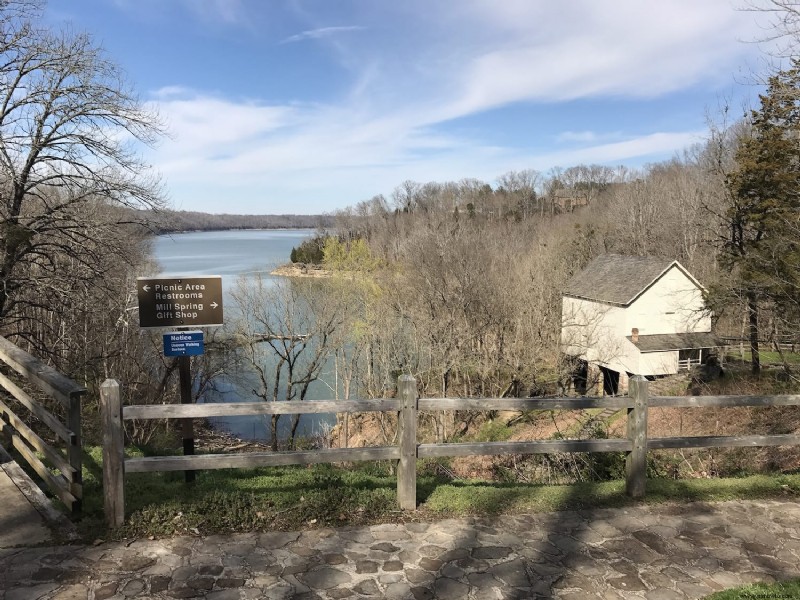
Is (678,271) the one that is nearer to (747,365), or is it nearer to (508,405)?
(747,365)

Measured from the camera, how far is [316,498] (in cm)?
554

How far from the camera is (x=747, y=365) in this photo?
100 ft

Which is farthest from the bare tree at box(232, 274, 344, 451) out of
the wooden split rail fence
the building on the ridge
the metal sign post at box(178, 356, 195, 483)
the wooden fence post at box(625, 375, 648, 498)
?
the wooden fence post at box(625, 375, 648, 498)

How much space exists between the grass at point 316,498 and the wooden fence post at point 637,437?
181 millimetres

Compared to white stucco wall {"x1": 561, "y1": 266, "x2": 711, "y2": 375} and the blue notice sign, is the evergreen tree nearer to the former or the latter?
white stucco wall {"x1": 561, "y1": 266, "x2": 711, "y2": 375}

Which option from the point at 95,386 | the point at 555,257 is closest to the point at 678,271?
the point at 555,257

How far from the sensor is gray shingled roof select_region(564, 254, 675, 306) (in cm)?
3288

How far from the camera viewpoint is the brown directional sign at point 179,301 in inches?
230

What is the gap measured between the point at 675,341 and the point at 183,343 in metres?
32.6

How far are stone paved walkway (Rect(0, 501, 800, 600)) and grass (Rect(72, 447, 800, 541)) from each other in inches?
7.6

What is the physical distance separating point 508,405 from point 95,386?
20608mm

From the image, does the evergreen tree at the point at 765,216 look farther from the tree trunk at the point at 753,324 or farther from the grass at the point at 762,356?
the grass at the point at 762,356

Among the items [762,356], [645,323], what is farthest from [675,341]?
[762,356]

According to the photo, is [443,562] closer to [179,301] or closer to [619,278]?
[179,301]
